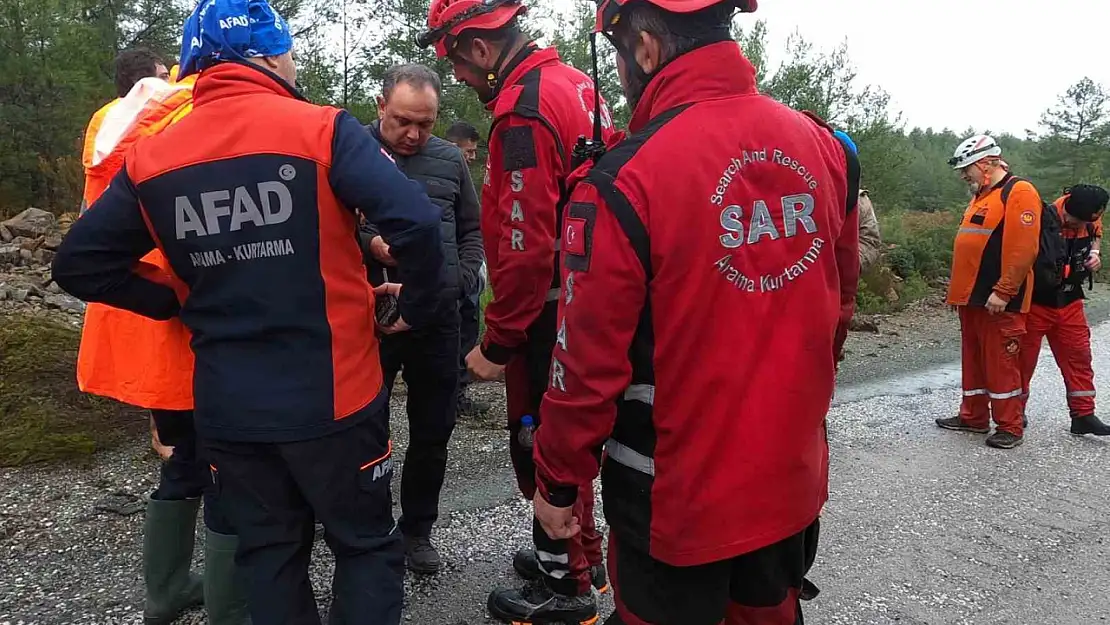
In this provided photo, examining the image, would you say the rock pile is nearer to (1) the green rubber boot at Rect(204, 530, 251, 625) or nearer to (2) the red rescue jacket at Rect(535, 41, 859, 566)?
(1) the green rubber boot at Rect(204, 530, 251, 625)

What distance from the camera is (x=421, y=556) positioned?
3.41 metres

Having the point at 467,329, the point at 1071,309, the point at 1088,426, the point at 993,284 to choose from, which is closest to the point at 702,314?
the point at 467,329

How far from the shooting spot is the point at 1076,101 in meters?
34.0

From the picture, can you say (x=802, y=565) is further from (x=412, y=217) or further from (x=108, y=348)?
(x=108, y=348)

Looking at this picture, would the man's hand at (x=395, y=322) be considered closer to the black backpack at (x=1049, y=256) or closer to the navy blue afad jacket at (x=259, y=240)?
the navy blue afad jacket at (x=259, y=240)

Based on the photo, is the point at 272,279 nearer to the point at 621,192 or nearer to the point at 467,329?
the point at 621,192

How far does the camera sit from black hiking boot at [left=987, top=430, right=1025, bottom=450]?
5566mm

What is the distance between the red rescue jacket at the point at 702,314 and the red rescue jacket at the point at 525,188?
0.79 metres

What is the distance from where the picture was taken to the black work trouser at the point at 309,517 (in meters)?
2.20

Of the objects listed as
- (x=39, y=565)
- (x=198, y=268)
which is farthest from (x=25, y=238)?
(x=198, y=268)

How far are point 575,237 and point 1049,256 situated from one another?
18.6 ft

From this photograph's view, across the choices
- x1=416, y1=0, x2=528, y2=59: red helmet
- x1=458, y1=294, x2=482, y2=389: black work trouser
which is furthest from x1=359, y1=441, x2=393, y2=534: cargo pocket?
x1=458, y1=294, x2=482, y2=389: black work trouser

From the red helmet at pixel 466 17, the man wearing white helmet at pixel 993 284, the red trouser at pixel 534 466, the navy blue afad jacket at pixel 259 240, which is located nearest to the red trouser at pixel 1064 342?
the man wearing white helmet at pixel 993 284

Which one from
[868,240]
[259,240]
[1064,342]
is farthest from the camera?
[868,240]
